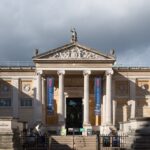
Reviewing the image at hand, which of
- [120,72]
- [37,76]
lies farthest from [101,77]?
[37,76]

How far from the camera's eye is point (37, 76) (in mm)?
71375

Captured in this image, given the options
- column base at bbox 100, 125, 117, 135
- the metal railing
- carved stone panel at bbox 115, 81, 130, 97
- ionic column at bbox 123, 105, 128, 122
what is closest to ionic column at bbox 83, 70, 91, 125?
column base at bbox 100, 125, 117, 135

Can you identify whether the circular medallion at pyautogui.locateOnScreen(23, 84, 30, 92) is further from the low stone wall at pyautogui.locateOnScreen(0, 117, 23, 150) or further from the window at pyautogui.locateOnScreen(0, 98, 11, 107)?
the low stone wall at pyautogui.locateOnScreen(0, 117, 23, 150)

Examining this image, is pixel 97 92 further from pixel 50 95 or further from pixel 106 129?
pixel 50 95

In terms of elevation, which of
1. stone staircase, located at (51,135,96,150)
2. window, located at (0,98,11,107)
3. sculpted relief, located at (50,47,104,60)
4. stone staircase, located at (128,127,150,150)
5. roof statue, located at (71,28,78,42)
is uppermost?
roof statue, located at (71,28,78,42)

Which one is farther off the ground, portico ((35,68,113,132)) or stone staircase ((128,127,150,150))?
portico ((35,68,113,132))

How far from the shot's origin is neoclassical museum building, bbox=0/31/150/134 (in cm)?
7094

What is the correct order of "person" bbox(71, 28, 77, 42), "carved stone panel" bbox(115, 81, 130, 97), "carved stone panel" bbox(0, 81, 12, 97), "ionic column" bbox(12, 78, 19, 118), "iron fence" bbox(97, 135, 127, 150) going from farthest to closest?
1. "carved stone panel" bbox(115, 81, 130, 97)
2. "carved stone panel" bbox(0, 81, 12, 97)
3. "ionic column" bbox(12, 78, 19, 118)
4. "person" bbox(71, 28, 77, 42)
5. "iron fence" bbox(97, 135, 127, 150)

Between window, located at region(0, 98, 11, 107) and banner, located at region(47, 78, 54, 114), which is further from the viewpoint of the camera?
window, located at region(0, 98, 11, 107)

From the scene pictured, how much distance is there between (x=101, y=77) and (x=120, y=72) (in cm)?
261

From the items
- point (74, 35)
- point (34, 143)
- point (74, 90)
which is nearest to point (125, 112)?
point (74, 90)

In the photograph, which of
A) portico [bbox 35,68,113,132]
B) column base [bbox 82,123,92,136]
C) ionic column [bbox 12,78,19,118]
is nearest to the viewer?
column base [bbox 82,123,92,136]

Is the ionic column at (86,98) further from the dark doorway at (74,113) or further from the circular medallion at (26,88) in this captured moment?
the circular medallion at (26,88)

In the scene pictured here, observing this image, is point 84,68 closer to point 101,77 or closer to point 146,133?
point 101,77
